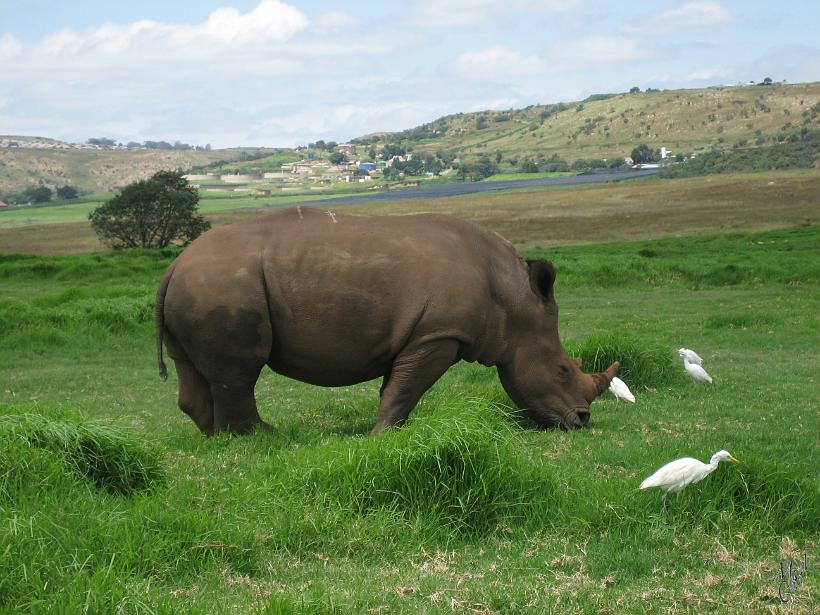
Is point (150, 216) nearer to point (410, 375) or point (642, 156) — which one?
point (410, 375)

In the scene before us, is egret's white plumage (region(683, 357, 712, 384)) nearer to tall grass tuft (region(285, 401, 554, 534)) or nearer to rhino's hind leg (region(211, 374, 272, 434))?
rhino's hind leg (region(211, 374, 272, 434))

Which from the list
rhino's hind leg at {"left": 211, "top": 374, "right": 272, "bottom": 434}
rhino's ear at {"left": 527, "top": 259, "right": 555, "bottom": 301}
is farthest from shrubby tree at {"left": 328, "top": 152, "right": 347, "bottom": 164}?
rhino's hind leg at {"left": 211, "top": 374, "right": 272, "bottom": 434}

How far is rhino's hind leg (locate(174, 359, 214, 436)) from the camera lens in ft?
34.4

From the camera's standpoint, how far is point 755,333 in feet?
64.1

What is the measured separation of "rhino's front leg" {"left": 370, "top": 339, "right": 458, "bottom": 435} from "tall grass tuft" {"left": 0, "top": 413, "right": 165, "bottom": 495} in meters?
2.66

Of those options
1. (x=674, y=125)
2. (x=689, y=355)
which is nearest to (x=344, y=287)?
(x=689, y=355)

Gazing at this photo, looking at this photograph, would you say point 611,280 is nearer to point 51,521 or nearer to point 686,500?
point 686,500

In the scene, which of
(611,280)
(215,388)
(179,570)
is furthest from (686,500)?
(611,280)

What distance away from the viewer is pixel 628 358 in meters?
13.8

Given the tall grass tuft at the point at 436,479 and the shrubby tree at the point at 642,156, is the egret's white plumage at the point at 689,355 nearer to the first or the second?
the tall grass tuft at the point at 436,479

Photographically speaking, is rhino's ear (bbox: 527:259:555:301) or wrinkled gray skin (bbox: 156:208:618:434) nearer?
wrinkled gray skin (bbox: 156:208:618:434)

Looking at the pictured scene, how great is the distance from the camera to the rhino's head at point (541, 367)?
10.8m

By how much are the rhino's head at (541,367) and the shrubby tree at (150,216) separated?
4219cm

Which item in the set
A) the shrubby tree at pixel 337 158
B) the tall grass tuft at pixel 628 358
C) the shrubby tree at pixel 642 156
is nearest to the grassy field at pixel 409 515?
the tall grass tuft at pixel 628 358
